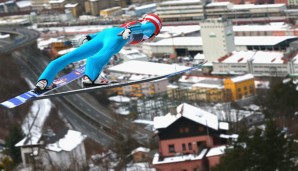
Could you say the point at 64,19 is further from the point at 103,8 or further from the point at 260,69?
the point at 260,69

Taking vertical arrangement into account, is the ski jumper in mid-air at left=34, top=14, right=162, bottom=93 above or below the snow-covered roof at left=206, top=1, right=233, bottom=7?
above

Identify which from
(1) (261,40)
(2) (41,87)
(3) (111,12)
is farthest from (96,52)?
(3) (111,12)

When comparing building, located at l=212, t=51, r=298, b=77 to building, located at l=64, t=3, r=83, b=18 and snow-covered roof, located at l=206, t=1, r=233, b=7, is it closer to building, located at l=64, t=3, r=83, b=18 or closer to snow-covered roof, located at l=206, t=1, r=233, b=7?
snow-covered roof, located at l=206, t=1, r=233, b=7

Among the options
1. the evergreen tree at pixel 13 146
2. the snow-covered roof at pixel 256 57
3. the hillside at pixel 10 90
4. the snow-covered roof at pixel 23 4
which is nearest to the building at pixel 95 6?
the snow-covered roof at pixel 23 4

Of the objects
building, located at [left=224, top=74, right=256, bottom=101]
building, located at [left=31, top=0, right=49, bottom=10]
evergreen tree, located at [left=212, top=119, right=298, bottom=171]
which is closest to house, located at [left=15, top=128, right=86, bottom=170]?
evergreen tree, located at [left=212, top=119, right=298, bottom=171]

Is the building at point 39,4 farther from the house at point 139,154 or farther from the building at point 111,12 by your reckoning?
the house at point 139,154

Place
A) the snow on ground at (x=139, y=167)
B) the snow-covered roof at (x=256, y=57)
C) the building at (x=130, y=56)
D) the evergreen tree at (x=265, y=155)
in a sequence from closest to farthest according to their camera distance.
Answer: the evergreen tree at (x=265, y=155)
the snow on ground at (x=139, y=167)
the snow-covered roof at (x=256, y=57)
the building at (x=130, y=56)

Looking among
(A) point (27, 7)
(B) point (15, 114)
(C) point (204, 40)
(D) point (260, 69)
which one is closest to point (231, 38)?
(C) point (204, 40)

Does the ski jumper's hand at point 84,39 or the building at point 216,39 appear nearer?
the ski jumper's hand at point 84,39
